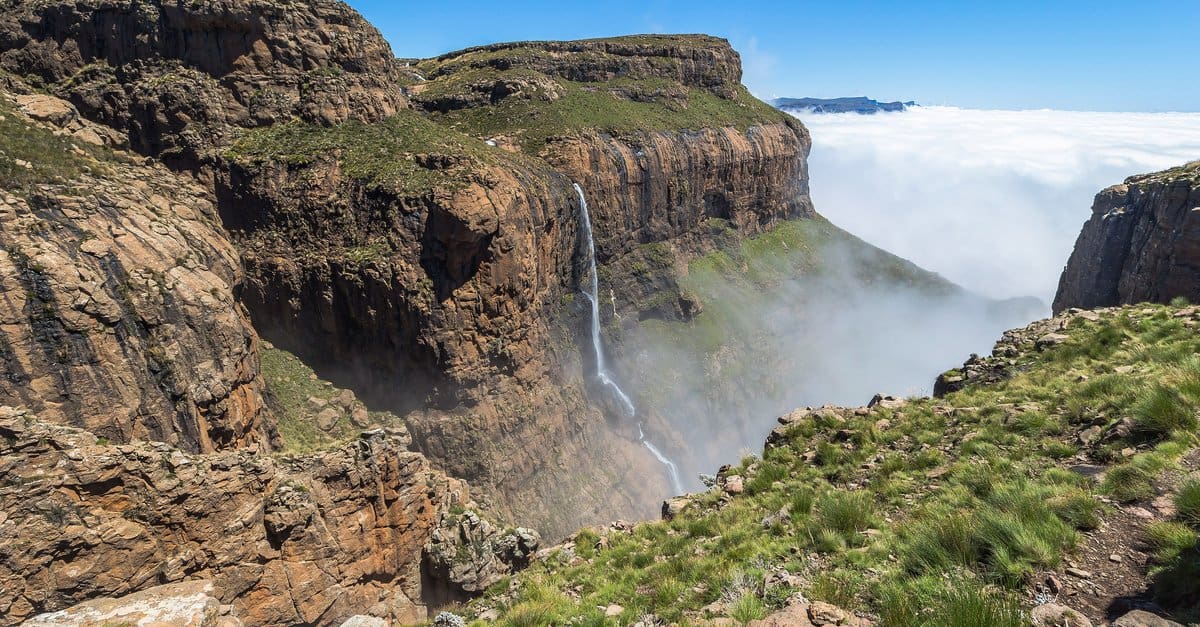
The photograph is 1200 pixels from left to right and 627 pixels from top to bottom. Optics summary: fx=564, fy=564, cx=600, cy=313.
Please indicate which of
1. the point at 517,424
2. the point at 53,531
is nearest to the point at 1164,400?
the point at 53,531

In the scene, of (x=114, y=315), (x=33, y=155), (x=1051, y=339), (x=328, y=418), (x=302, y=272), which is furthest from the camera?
(x=302, y=272)

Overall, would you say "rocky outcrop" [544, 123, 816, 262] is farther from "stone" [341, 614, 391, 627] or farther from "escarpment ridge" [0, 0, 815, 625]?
"stone" [341, 614, 391, 627]

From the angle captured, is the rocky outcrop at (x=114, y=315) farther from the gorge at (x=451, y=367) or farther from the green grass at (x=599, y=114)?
the green grass at (x=599, y=114)

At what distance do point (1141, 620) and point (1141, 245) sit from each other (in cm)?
3757

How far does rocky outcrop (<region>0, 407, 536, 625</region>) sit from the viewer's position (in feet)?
45.5

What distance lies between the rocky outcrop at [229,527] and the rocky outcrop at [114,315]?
2375mm

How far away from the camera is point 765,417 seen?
6650cm

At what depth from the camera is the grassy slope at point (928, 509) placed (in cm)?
726

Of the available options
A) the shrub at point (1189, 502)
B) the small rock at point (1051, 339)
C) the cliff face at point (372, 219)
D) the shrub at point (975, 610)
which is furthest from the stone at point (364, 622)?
the small rock at point (1051, 339)

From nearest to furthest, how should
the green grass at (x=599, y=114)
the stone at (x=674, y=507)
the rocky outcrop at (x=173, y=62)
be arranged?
1. the stone at (x=674, y=507)
2. the rocky outcrop at (x=173, y=62)
3. the green grass at (x=599, y=114)

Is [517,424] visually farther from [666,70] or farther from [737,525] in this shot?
[666,70]

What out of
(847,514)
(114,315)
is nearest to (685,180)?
(114,315)

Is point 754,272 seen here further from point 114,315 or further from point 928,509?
point 114,315

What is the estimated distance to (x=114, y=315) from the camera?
18.2 m
